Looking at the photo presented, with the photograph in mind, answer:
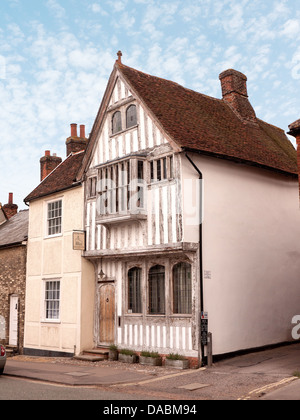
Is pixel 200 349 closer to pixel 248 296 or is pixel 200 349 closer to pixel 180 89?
pixel 248 296

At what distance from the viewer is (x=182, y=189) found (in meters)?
14.0

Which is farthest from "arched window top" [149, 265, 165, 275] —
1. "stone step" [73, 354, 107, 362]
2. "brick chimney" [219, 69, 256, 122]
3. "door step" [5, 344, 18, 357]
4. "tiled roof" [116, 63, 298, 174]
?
"door step" [5, 344, 18, 357]

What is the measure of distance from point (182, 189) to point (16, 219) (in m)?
14.6

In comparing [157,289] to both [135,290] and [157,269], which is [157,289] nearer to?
[157,269]

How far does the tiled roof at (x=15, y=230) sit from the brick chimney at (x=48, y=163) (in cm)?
270

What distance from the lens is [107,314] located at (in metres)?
16.6

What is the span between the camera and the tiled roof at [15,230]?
2107 cm

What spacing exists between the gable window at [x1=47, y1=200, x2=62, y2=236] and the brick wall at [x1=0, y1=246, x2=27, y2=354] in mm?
1902

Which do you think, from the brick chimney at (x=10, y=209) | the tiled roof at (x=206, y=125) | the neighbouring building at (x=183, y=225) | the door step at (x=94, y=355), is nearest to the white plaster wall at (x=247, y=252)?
the neighbouring building at (x=183, y=225)

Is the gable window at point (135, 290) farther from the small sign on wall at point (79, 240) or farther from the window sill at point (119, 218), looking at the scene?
the small sign on wall at point (79, 240)

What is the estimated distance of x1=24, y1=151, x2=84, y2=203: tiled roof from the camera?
18.6 metres

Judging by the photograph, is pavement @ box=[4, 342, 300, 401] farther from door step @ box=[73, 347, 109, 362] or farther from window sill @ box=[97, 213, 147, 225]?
window sill @ box=[97, 213, 147, 225]
